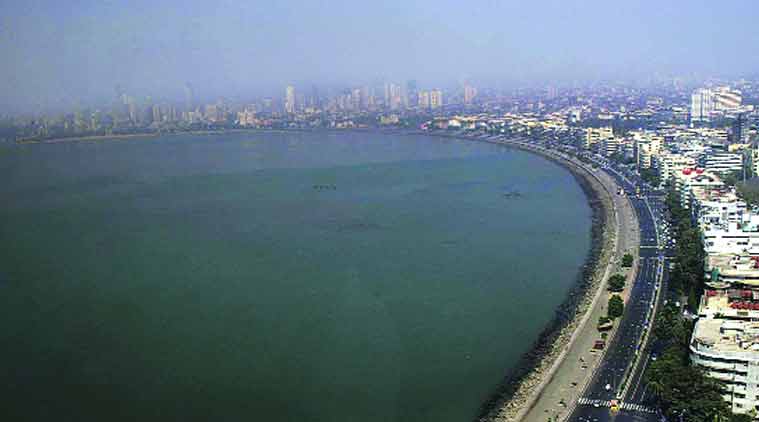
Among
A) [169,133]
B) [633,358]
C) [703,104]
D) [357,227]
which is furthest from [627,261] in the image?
[169,133]

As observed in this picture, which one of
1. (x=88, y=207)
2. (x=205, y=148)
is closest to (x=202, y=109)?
(x=205, y=148)

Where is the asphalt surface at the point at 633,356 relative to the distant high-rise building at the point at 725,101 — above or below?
below

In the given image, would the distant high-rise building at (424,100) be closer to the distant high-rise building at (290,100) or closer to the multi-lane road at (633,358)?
the distant high-rise building at (290,100)

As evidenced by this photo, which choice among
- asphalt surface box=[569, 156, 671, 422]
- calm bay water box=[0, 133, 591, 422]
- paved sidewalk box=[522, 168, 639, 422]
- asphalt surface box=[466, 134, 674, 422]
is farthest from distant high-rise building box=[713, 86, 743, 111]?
paved sidewalk box=[522, 168, 639, 422]

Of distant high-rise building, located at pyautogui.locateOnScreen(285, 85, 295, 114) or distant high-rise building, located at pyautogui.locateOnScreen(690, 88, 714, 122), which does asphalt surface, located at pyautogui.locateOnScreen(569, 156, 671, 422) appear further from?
distant high-rise building, located at pyautogui.locateOnScreen(285, 85, 295, 114)

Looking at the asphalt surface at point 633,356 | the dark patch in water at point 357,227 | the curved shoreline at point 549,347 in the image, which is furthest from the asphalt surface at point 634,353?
the dark patch in water at point 357,227

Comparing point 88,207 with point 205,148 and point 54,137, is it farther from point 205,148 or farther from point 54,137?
point 54,137
